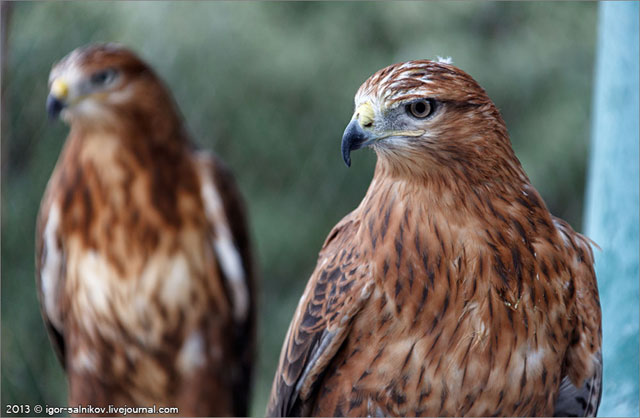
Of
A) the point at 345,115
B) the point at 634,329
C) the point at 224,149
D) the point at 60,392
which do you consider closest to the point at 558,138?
the point at 345,115

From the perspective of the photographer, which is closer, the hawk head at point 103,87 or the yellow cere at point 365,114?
the yellow cere at point 365,114

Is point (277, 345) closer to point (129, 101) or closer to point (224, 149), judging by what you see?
point (224, 149)

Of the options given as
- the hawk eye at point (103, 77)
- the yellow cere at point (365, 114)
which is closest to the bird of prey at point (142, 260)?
the hawk eye at point (103, 77)

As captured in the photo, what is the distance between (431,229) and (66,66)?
1.92 ft

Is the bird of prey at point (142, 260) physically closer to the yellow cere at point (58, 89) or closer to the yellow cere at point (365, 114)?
the yellow cere at point (58, 89)

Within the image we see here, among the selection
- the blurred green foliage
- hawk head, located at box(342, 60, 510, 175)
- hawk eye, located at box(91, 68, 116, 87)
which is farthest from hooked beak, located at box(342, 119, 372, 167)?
the blurred green foliage

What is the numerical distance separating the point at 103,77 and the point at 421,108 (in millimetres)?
599

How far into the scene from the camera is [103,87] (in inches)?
→ 44.1

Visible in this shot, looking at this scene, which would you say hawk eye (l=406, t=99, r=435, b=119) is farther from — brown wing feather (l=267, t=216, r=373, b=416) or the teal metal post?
the teal metal post

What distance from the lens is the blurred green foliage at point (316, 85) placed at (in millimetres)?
2141

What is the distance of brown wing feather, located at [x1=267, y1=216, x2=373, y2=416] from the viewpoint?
82 centimetres

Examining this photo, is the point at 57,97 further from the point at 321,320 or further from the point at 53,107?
the point at 321,320

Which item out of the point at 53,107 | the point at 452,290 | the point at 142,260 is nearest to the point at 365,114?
the point at 452,290

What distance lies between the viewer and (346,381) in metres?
0.87
